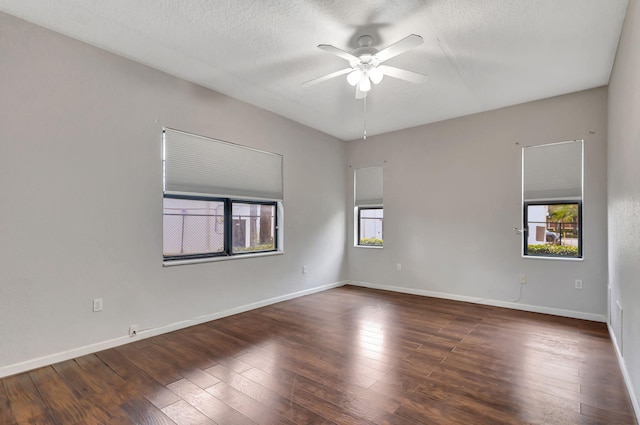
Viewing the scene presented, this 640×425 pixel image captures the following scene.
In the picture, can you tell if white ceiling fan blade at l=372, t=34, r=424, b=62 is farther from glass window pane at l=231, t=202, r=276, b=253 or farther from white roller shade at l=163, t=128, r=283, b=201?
glass window pane at l=231, t=202, r=276, b=253

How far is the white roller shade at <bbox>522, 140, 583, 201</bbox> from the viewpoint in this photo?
156 inches

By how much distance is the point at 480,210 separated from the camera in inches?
183

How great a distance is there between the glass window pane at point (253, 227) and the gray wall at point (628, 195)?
3.88 m

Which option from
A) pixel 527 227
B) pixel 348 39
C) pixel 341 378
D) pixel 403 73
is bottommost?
pixel 341 378

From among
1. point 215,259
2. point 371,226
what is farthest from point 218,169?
point 371,226

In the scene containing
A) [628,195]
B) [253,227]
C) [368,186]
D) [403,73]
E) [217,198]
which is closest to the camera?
[628,195]

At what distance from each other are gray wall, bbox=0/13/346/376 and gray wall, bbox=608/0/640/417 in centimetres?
380

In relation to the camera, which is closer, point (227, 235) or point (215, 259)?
point (215, 259)

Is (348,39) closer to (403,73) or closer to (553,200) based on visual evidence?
(403,73)

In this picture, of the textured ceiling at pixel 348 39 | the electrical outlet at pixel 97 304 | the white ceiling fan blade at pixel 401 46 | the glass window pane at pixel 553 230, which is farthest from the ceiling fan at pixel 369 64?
the electrical outlet at pixel 97 304

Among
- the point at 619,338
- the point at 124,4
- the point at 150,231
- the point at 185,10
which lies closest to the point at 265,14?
the point at 185,10

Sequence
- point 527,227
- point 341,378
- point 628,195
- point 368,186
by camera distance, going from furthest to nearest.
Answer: point 368,186 < point 527,227 < point 341,378 < point 628,195

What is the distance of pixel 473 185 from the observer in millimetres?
4719

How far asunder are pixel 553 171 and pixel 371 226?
289cm
